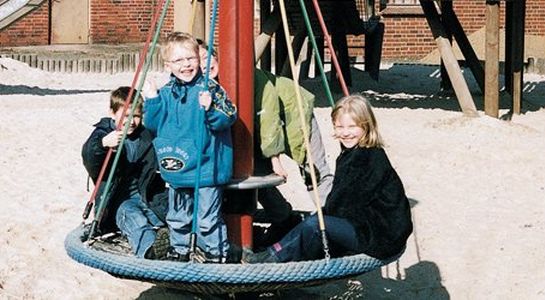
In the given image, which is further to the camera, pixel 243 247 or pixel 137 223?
pixel 137 223

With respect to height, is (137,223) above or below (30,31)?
below

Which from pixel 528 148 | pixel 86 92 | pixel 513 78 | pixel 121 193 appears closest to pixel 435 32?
pixel 513 78

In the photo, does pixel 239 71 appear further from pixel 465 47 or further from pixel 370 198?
pixel 465 47

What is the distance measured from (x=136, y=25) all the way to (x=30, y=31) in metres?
2.04

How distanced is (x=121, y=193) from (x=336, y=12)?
32.9ft

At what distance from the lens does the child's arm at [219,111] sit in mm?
5668

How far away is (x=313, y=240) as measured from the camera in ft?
19.6

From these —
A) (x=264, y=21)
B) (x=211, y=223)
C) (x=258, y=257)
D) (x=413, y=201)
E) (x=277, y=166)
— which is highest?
(x=264, y=21)

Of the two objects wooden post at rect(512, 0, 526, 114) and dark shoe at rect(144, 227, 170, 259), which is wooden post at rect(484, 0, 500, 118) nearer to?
wooden post at rect(512, 0, 526, 114)

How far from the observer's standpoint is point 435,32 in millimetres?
13828

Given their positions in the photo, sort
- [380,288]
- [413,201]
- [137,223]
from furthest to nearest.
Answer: [413,201]
[380,288]
[137,223]

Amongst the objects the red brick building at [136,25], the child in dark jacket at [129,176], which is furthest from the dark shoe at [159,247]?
the red brick building at [136,25]

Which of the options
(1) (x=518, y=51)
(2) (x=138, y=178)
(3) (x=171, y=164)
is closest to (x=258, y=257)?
(3) (x=171, y=164)

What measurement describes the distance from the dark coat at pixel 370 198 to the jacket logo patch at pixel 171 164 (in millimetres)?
831
